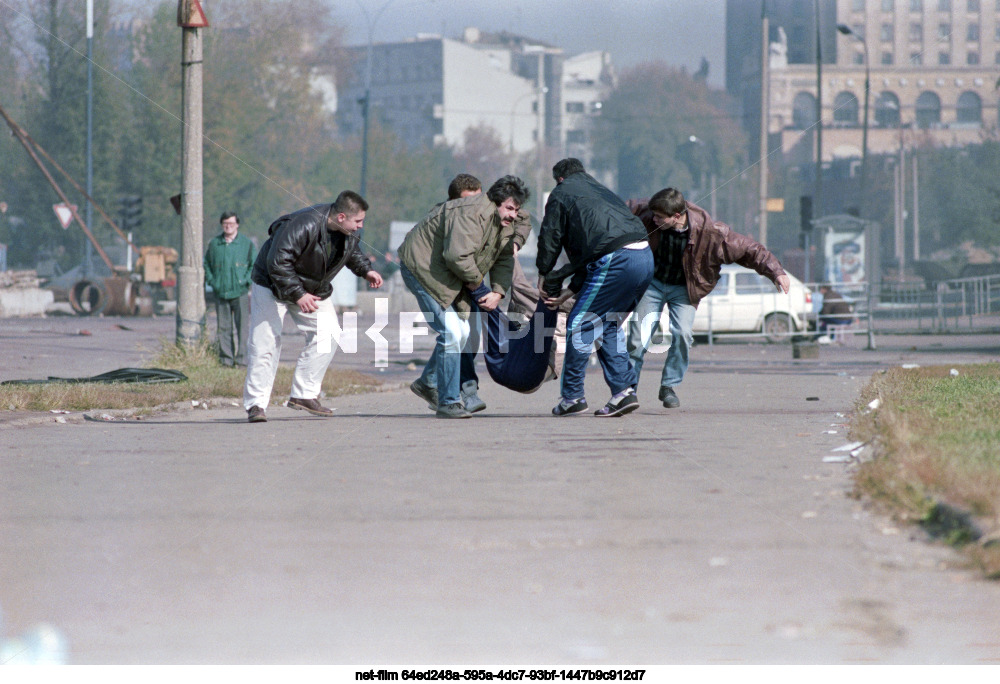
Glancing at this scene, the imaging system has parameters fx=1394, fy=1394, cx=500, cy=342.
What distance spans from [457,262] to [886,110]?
120 meters

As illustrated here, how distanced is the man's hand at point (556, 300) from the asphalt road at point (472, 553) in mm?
1243

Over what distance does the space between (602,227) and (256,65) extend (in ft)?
169

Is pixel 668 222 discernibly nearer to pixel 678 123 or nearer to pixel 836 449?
pixel 836 449

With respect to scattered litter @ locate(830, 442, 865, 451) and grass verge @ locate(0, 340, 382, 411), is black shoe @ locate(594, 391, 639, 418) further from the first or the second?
grass verge @ locate(0, 340, 382, 411)

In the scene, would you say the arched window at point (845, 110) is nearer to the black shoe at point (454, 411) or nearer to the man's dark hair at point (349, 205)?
the black shoe at point (454, 411)

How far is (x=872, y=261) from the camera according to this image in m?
36.4

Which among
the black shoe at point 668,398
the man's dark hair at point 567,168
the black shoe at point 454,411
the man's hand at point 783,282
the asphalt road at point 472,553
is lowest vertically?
the asphalt road at point 472,553

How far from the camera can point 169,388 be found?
11.3 meters

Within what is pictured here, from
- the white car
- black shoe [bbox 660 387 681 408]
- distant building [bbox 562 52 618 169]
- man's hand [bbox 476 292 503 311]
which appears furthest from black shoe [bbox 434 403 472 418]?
distant building [bbox 562 52 618 169]

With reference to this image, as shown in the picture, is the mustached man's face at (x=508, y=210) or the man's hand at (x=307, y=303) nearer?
the man's hand at (x=307, y=303)

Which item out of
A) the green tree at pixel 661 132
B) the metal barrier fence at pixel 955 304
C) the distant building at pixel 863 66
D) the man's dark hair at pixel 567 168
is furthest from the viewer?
the distant building at pixel 863 66

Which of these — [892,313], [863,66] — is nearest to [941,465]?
[892,313]

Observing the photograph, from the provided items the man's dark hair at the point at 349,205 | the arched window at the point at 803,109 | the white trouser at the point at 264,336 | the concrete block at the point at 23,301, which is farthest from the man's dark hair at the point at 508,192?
the arched window at the point at 803,109

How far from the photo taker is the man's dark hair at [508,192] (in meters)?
9.04
